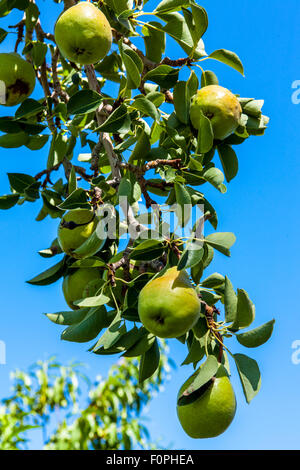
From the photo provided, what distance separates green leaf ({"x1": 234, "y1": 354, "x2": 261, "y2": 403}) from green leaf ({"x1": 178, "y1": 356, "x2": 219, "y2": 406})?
9 cm

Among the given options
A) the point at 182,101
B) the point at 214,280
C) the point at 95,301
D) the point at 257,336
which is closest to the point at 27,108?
the point at 182,101

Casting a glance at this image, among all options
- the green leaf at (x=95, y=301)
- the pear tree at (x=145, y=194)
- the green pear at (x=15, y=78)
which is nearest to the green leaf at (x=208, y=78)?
the pear tree at (x=145, y=194)

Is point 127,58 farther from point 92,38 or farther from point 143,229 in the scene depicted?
point 143,229

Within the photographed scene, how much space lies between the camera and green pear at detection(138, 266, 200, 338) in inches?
50.8

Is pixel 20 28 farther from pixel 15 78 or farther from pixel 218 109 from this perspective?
pixel 218 109

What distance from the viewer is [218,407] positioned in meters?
1.41

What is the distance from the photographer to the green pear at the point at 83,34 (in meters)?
1.58

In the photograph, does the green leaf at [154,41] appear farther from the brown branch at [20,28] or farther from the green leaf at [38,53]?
the brown branch at [20,28]

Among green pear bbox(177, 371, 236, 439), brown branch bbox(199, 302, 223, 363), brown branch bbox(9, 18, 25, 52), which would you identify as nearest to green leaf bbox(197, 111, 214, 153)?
brown branch bbox(199, 302, 223, 363)

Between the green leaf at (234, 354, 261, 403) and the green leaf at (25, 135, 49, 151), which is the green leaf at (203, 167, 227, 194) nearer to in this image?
the green leaf at (234, 354, 261, 403)

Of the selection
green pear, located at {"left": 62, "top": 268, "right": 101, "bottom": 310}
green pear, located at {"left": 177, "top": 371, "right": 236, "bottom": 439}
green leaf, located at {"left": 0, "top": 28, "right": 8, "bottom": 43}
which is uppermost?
green leaf, located at {"left": 0, "top": 28, "right": 8, "bottom": 43}

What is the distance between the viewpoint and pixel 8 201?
1.91 meters

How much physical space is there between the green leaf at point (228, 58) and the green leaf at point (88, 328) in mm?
927

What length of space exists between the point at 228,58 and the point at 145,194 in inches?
21.2
